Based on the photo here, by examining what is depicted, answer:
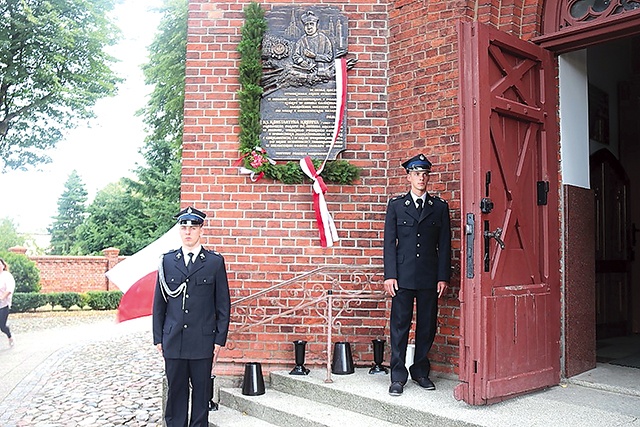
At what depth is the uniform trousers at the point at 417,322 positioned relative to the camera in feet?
15.4

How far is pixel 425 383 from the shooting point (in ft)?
15.5

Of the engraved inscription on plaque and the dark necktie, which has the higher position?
the engraved inscription on plaque

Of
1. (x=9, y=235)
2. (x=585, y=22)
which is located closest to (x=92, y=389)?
(x=585, y=22)

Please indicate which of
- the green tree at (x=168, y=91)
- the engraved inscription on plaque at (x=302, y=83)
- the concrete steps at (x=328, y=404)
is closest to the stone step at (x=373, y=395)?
the concrete steps at (x=328, y=404)

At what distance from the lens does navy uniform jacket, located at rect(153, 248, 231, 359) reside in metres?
4.27

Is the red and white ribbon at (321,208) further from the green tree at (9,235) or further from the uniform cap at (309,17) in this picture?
the green tree at (9,235)

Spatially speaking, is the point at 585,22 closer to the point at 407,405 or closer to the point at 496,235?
the point at 496,235

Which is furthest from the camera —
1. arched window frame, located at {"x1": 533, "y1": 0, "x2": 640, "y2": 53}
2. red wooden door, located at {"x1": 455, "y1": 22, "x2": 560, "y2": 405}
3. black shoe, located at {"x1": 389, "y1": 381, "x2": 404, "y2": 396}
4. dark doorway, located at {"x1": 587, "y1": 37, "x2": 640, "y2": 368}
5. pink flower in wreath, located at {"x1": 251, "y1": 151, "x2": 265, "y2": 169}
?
dark doorway, located at {"x1": 587, "y1": 37, "x2": 640, "y2": 368}

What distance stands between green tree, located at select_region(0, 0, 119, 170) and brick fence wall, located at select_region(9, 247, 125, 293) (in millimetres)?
3594

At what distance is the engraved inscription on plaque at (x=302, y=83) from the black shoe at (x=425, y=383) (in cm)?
212

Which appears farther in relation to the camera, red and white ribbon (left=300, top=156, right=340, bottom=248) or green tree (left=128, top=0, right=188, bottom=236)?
green tree (left=128, top=0, right=188, bottom=236)

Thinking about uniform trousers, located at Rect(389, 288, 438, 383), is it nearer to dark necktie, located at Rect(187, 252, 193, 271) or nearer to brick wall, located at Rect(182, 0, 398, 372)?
brick wall, located at Rect(182, 0, 398, 372)

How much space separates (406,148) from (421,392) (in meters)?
2.12

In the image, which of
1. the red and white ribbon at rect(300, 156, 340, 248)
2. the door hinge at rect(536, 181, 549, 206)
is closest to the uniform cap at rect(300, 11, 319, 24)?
the red and white ribbon at rect(300, 156, 340, 248)
